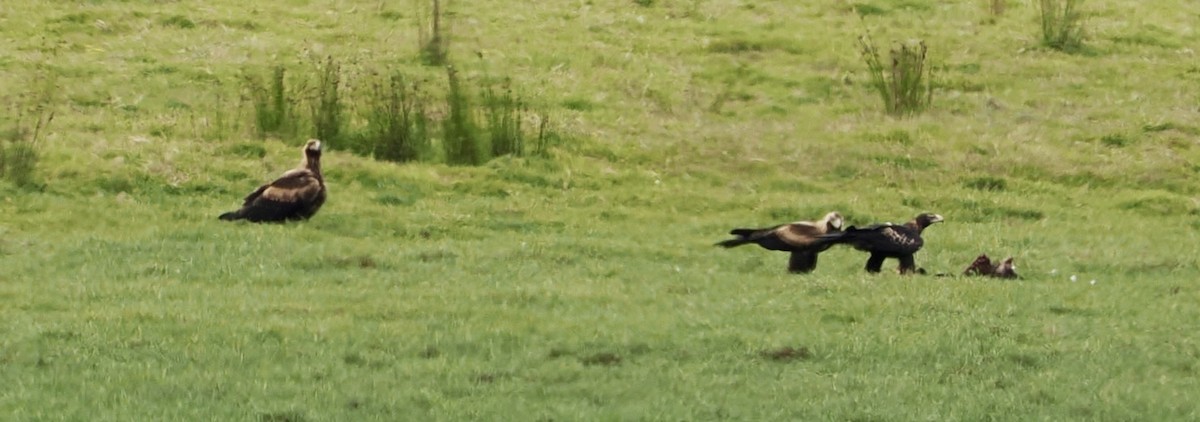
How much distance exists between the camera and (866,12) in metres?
26.3

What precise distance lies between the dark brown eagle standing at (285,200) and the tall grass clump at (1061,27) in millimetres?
13452

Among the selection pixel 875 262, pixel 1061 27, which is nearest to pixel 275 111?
pixel 875 262

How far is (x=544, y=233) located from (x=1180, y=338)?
654 cm

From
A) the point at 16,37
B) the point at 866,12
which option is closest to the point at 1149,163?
the point at 866,12

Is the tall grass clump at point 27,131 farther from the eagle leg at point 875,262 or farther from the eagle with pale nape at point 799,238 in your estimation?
the eagle leg at point 875,262

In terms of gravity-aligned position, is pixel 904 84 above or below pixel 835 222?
below

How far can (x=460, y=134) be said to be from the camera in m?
18.8

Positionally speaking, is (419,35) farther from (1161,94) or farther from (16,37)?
(1161,94)

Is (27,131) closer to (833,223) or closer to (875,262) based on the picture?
(833,223)

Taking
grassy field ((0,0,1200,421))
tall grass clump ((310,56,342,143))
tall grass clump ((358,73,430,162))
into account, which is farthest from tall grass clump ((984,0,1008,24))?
tall grass clump ((310,56,342,143))

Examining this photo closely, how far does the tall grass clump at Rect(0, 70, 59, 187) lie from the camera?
16.2 m

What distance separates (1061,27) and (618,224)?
11.1m

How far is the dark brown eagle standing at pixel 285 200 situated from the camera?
1485 centimetres

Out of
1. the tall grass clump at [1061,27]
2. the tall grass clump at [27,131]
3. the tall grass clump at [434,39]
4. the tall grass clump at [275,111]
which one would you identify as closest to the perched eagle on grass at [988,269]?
the tall grass clump at [275,111]
